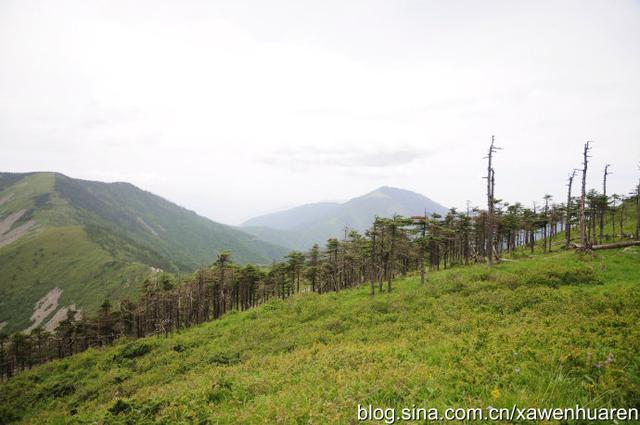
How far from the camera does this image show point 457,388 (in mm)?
8258

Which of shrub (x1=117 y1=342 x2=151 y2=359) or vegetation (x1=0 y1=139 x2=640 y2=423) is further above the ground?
vegetation (x1=0 y1=139 x2=640 y2=423)

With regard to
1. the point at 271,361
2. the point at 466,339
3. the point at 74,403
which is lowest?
the point at 74,403

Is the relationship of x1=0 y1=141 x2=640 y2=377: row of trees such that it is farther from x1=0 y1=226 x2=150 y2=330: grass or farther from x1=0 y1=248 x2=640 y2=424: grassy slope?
x1=0 y1=226 x2=150 y2=330: grass

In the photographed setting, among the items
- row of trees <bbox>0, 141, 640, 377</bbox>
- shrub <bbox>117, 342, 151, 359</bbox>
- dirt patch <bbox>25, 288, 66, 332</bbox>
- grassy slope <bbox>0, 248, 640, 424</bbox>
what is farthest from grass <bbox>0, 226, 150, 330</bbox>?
grassy slope <bbox>0, 248, 640, 424</bbox>

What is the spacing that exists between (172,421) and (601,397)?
12332 mm

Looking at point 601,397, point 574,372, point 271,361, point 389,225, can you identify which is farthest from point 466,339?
point 389,225

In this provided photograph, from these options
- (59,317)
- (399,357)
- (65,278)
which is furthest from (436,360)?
(65,278)

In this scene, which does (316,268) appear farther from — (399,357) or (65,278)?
(65,278)

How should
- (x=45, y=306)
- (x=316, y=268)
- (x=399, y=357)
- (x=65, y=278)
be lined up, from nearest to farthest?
1. (x=399, y=357)
2. (x=316, y=268)
3. (x=45, y=306)
4. (x=65, y=278)

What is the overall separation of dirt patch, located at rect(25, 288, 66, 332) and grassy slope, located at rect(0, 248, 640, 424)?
168886 millimetres

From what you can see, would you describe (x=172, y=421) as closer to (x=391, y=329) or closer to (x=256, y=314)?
(x=391, y=329)

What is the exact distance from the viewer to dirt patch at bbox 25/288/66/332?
14841 cm

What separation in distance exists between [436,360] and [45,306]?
22063 centimetres

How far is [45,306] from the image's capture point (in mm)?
156375
